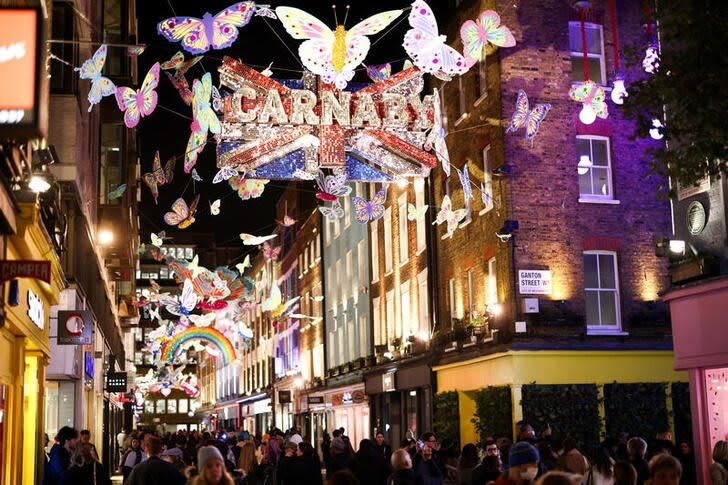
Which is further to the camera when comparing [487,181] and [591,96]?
[487,181]

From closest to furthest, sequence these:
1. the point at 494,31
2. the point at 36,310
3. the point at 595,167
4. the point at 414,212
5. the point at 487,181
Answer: the point at 36,310
the point at 494,31
the point at 595,167
the point at 487,181
the point at 414,212

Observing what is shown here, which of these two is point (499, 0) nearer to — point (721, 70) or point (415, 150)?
point (415, 150)

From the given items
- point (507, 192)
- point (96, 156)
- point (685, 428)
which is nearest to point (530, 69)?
point (507, 192)

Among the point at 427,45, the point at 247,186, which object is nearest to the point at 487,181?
the point at 247,186

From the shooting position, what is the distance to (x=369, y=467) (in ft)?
50.1

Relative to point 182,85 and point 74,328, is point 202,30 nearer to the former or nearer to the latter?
point 182,85

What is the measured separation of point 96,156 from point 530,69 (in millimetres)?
14424

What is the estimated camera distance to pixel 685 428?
26.8m

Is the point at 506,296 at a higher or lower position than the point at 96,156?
lower

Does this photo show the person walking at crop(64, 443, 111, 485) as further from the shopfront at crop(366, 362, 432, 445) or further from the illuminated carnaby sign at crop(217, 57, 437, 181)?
the shopfront at crop(366, 362, 432, 445)

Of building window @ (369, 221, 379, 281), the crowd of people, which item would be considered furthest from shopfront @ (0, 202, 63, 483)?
building window @ (369, 221, 379, 281)

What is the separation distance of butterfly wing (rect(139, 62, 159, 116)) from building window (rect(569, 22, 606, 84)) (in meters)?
13.0

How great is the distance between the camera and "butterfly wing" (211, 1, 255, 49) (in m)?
18.1

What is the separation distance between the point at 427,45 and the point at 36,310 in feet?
27.7
